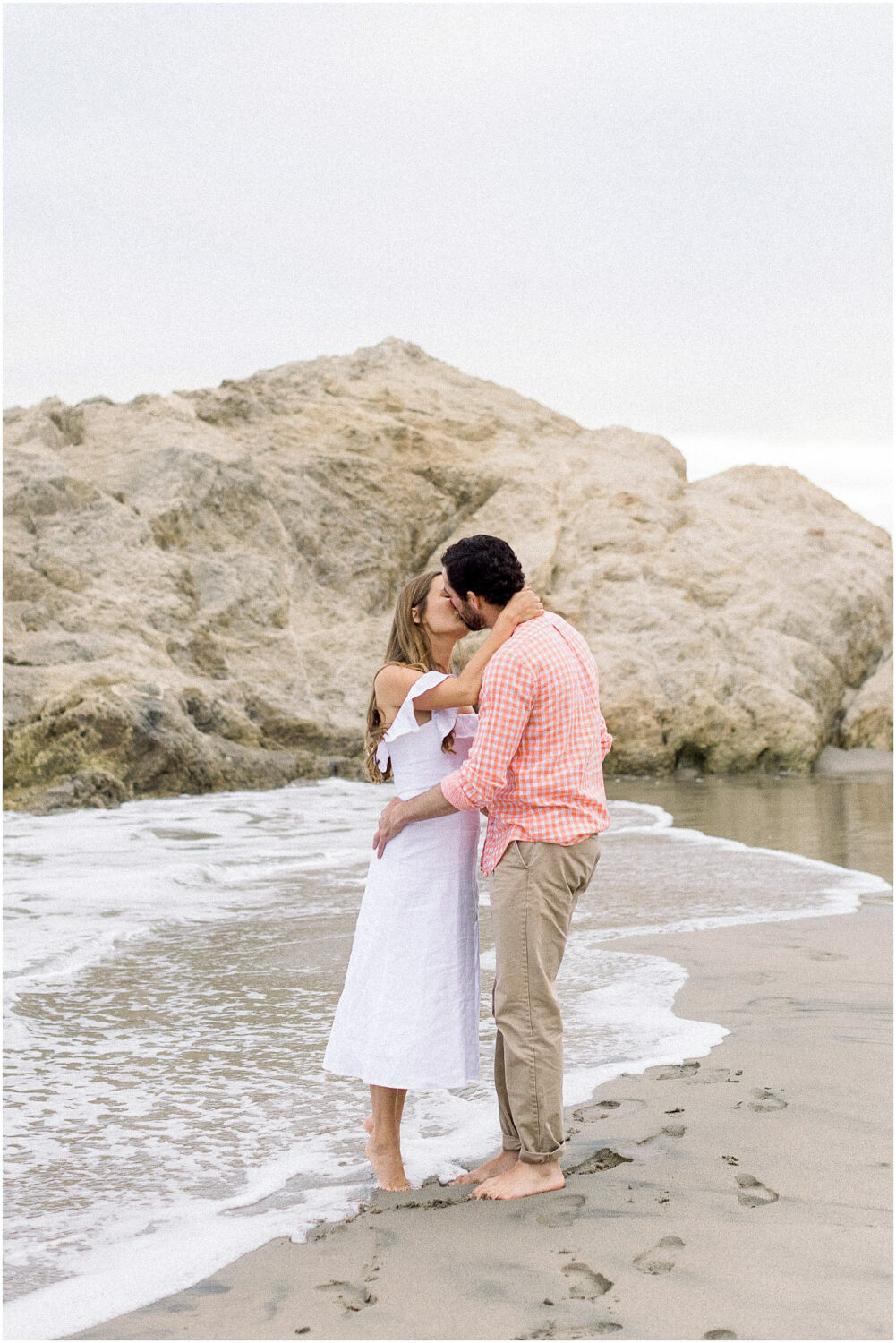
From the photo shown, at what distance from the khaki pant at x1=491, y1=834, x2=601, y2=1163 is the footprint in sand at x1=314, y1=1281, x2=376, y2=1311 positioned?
71 centimetres

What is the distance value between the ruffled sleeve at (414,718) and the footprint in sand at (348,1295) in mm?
1430

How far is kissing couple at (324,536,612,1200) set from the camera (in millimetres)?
3242

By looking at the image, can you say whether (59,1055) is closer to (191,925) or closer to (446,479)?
(191,925)

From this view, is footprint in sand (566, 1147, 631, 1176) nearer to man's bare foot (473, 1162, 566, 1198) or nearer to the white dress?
man's bare foot (473, 1162, 566, 1198)

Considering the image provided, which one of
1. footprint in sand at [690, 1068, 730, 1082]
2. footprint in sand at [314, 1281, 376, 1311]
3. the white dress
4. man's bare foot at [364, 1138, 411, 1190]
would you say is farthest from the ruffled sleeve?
footprint in sand at [690, 1068, 730, 1082]

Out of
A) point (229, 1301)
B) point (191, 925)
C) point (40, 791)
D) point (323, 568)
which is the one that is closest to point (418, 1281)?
point (229, 1301)

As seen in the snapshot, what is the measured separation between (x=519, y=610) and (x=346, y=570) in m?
19.6

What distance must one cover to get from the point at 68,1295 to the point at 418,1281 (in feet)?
2.75

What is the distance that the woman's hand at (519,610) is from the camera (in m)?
3.38

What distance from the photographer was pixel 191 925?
7.19m

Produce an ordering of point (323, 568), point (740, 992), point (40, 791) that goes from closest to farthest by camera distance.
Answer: point (740, 992)
point (40, 791)
point (323, 568)

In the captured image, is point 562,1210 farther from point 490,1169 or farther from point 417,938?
point 417,938

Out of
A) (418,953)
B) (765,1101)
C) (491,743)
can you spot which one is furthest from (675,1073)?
(491,743)

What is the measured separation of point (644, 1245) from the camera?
9.22 ft
